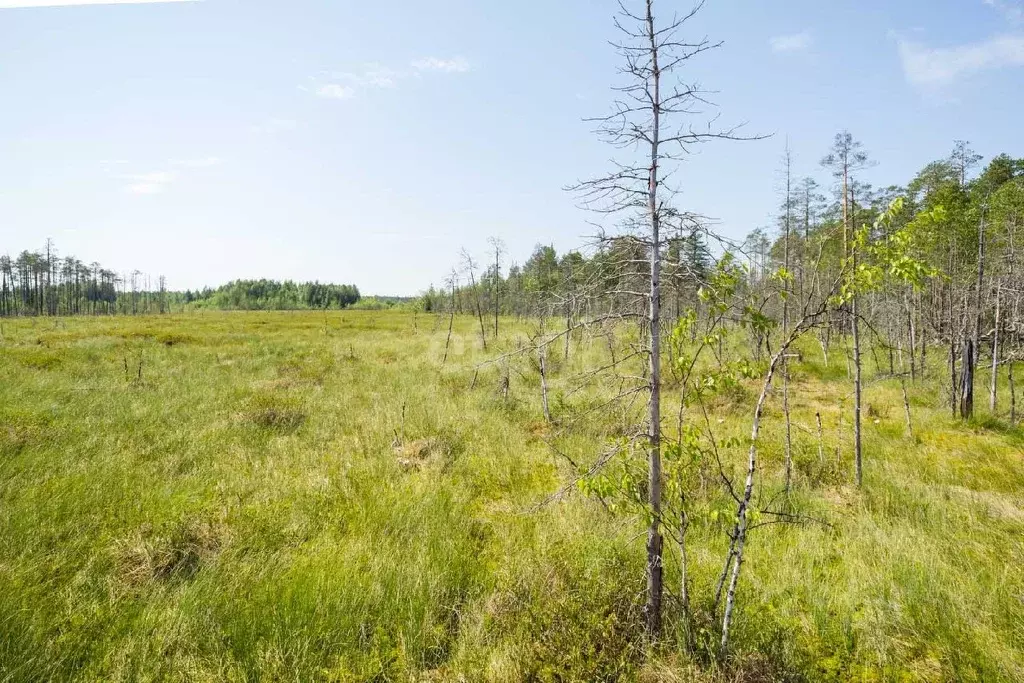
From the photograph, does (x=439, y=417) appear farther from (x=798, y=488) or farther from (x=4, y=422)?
(x=4, y=422)

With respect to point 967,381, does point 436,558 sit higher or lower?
lower

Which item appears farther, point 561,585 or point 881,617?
point 561,585

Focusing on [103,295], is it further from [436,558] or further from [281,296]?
[436,558]

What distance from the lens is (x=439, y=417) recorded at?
10023 millimetres

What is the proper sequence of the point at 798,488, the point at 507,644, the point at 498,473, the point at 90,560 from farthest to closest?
the point at 498,473 < the point at 798,488 < the point at 90,560 < the point at 507,644

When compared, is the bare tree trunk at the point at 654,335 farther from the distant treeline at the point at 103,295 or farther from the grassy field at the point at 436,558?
the distant treeline at the point at 103,295

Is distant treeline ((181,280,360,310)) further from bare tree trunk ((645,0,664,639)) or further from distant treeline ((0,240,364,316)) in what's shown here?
bare tree trunk ((645,0,664,639))

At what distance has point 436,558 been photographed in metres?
4.61

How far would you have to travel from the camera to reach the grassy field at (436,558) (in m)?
3.34

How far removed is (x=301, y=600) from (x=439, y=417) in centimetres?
614

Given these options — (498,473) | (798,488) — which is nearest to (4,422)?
(498,473)

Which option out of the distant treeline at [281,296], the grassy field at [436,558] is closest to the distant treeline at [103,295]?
the distant treeline at [281,296]

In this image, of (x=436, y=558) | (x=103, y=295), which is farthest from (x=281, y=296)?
(x=436, y=558)

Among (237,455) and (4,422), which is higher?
(4,422)
